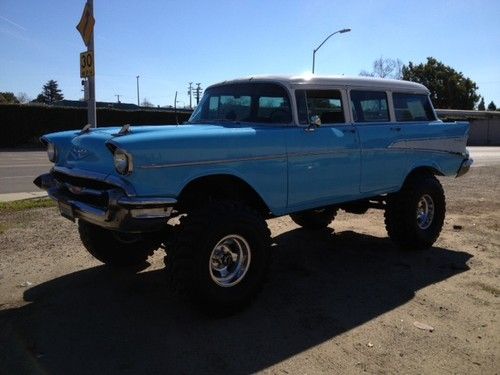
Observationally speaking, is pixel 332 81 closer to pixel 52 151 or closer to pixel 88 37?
pixel 52 151

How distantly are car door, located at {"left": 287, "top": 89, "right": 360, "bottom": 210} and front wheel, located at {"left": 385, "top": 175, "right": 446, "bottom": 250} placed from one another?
3.18ft

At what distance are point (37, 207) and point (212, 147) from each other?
520 cm

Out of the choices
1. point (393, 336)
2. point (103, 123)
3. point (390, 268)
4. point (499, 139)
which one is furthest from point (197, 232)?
point (499, 139)

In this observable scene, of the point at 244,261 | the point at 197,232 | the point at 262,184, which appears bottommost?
the point at 244,261

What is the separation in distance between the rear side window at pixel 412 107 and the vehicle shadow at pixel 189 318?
174cm

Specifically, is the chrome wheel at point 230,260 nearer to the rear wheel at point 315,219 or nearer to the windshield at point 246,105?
the windshield at point 246,105

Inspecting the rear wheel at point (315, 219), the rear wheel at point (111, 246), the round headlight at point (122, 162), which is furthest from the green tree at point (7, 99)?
the round headlight at point (122, 162)

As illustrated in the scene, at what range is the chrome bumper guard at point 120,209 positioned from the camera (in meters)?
3.60

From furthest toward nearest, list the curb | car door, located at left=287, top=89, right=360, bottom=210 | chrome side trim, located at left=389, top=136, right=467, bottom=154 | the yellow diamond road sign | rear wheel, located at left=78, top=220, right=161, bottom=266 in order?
the yellow diamond road sign, the curb, chrome side trim, located at left=389, top=136, right=467, bottom=154, rear wheel, located at left=78, top=220, right=161, bottom=266, car door, located at left=287, top=89, right=360, bottom=210

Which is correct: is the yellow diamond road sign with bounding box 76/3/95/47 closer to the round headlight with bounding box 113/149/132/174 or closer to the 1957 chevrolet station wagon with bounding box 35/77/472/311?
the 1957 chevrolet station wagon with bounding box 35/77/472/311

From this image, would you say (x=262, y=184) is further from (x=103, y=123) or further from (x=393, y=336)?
(x=103, y=123)

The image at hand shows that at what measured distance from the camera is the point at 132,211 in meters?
3.61

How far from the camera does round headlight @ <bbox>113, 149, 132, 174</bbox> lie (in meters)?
3.60

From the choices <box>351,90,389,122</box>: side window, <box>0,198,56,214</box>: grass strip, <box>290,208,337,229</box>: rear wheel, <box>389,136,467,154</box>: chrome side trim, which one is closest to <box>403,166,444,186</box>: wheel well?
<box>389,136,467,154</box>: chrome side trim
